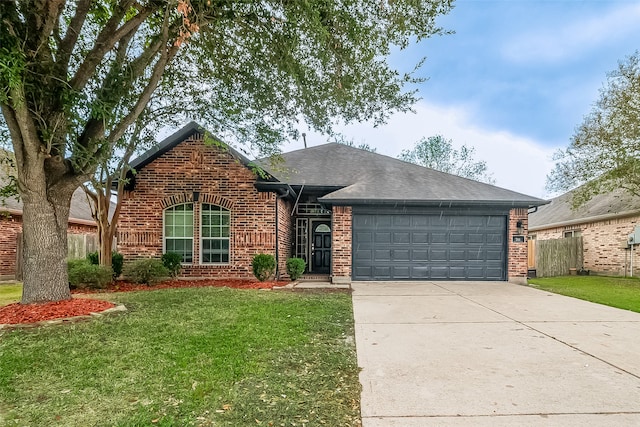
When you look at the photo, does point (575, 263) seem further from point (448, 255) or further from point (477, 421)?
point (477, 421)

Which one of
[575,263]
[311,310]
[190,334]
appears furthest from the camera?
[575,263]

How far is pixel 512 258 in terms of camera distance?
38.8ft

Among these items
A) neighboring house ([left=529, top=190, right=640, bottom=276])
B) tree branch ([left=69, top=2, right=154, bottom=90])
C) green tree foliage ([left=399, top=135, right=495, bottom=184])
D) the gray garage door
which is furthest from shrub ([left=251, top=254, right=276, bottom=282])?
green tree foliage ([left=399, top=135, right=495, bottom=184])

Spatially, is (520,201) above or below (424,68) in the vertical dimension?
below

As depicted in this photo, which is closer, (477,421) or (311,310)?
(477,421)

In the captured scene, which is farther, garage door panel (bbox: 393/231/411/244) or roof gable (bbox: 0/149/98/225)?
roof gable (bbox: 0/149/98/225)

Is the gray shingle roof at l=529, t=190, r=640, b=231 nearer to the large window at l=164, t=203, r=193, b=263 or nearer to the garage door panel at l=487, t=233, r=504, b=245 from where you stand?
the garage door panel at l=487, t=233, r=504, b=245

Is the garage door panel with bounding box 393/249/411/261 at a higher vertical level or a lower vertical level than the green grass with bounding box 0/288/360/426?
higher

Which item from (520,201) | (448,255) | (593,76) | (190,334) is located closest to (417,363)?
(190,334)

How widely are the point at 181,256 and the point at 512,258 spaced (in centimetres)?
1035

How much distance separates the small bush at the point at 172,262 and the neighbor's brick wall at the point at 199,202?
0.43 metres

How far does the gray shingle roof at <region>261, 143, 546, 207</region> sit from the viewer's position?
11.4 m

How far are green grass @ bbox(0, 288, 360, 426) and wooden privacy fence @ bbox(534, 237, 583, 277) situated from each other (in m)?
13.2

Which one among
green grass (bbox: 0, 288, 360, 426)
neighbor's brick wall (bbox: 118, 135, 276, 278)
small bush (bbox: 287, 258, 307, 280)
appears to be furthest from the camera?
small bush (bbox: 287, 258, 307, 280)
